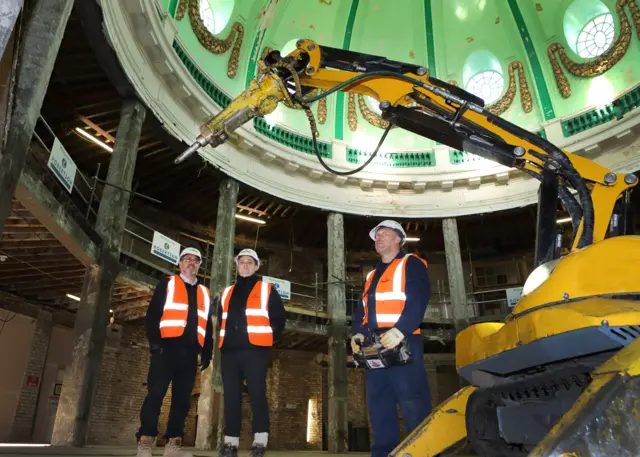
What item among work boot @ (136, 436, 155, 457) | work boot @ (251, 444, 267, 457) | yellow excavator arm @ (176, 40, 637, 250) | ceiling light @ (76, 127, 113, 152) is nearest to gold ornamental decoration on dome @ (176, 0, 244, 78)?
ceiling light @ (76, 127, 113, 152)

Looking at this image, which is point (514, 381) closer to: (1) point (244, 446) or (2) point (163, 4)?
(2) point (163, 4)

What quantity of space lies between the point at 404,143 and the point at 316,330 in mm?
7159

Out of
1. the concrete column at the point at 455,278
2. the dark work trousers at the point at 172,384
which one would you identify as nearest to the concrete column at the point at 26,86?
→ the dark work trousers at the point at 172,384

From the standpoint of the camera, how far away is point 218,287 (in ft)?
36.4

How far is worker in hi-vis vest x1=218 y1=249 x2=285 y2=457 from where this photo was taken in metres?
3.99

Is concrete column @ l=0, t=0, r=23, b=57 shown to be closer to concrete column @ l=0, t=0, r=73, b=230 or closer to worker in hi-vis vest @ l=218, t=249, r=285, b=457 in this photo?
concrete column @ l=0, t=0, r=73, b=230

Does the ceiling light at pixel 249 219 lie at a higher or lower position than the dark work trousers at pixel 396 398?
higher

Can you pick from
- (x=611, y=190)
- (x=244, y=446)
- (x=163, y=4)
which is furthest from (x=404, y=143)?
(x=611, y=190)

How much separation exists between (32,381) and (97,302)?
17.0 feet

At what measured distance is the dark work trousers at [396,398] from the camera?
3266 millimetres

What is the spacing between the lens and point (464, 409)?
10.6 ft

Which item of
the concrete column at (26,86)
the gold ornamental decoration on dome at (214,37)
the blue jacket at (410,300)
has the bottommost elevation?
the blue jacket at (410,300)

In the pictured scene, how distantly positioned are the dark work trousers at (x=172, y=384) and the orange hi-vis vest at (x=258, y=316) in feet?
1.59

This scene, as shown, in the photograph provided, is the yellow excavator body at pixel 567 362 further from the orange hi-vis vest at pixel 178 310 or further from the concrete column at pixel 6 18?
the concrete column at pixel 6 18
